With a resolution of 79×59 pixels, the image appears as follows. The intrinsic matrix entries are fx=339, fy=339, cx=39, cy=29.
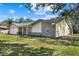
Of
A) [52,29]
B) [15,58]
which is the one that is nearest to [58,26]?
[52,29]

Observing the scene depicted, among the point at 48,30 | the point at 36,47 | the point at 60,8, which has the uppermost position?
the point at 60,8

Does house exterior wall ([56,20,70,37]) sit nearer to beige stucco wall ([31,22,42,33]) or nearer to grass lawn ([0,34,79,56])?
grass lawn ([0,34,79,56])

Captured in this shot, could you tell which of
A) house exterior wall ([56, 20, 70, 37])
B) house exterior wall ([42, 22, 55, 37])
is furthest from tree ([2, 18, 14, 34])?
house exterior wall ([56, 20, 70, 37])

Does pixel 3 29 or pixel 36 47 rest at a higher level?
pixel 3 29

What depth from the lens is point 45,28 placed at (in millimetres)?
3855

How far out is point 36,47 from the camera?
380 cm

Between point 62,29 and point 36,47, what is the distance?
1.18 feet

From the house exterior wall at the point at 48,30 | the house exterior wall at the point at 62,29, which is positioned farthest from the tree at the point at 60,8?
the house exterior wall at the point at 48,30

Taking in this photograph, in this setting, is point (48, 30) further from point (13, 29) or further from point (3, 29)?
point (3, 29)

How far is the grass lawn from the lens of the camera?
3.79m

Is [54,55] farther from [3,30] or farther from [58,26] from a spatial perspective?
[3,30]

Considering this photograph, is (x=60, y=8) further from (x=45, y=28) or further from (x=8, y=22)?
(x=8, y=22)

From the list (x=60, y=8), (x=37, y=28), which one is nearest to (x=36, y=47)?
(x=37, y=28)

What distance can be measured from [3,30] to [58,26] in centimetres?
62
